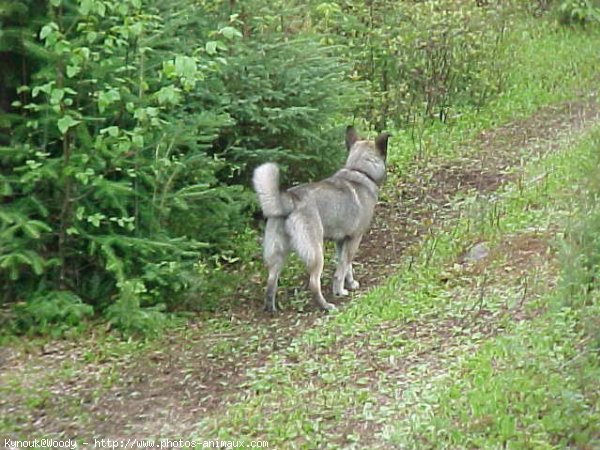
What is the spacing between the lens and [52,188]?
830 cm

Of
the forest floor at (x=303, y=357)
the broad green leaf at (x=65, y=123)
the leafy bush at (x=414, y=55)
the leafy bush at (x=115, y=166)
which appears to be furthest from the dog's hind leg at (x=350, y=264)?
the leafy bush at (x=414, y=55)

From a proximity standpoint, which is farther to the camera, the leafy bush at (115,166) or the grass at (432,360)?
the leafy bush at (115,166)

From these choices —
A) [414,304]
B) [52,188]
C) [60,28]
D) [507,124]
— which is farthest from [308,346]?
[507,124]

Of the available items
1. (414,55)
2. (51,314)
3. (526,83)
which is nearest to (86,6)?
(51,314)

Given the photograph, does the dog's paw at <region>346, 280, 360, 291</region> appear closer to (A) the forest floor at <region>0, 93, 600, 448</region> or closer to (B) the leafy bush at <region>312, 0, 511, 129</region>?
(A) the forest floor at <region>0, 93, 600, 448</region>

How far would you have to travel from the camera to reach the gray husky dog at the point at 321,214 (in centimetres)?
849

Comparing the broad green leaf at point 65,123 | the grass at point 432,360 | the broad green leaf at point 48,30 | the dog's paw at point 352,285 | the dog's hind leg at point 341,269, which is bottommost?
the dog's paw at point 352,285

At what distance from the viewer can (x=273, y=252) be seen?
28.4 feet

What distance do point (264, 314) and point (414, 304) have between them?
1.30m

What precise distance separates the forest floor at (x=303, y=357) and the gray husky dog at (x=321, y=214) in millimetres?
299

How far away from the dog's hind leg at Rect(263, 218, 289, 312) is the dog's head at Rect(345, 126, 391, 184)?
1.48m

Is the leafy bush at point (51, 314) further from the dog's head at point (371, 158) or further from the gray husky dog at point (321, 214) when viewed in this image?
the dog's head at point (371, 158)

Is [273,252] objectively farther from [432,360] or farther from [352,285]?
[432,360]

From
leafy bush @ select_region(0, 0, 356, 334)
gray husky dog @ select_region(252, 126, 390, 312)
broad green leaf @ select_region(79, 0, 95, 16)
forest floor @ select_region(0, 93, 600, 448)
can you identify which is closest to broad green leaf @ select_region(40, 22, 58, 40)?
leafy bush @ select_region(0, 0, 356, 334)
